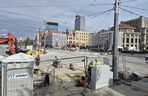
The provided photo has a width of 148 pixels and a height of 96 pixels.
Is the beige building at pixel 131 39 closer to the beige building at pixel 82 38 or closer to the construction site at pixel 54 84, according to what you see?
the beige building at pixel 82 38

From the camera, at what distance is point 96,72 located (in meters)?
14.0

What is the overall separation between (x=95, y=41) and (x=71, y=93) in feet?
505

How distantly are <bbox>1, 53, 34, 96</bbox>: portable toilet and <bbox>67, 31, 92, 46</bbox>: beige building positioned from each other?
16011cm

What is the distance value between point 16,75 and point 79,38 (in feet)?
565

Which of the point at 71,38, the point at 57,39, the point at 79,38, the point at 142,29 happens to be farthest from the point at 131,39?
the point at 57,39

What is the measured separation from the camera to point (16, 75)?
8953 millimetres

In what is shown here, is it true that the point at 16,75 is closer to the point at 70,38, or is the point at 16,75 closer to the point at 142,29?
the point at 142,29

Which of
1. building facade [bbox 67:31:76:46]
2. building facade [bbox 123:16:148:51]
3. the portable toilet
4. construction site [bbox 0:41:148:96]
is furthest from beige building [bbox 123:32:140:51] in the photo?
the portable toilet

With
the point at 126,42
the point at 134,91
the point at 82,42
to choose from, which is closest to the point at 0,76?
the point at 134,91

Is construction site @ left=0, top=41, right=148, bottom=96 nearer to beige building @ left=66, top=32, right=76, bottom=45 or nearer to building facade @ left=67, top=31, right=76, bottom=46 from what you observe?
beige building @ left=66, top=32, right=76, bottom=45

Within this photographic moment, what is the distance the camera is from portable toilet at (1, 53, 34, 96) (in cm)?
875

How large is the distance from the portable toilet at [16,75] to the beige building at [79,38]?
160111 millimetres

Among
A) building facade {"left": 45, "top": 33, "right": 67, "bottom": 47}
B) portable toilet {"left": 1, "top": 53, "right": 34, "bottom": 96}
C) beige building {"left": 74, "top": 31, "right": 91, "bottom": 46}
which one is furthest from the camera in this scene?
beige building {"left": 74, "top": 31, "right": 91, "bottom": 46}

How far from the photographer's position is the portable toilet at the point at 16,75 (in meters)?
8.75
